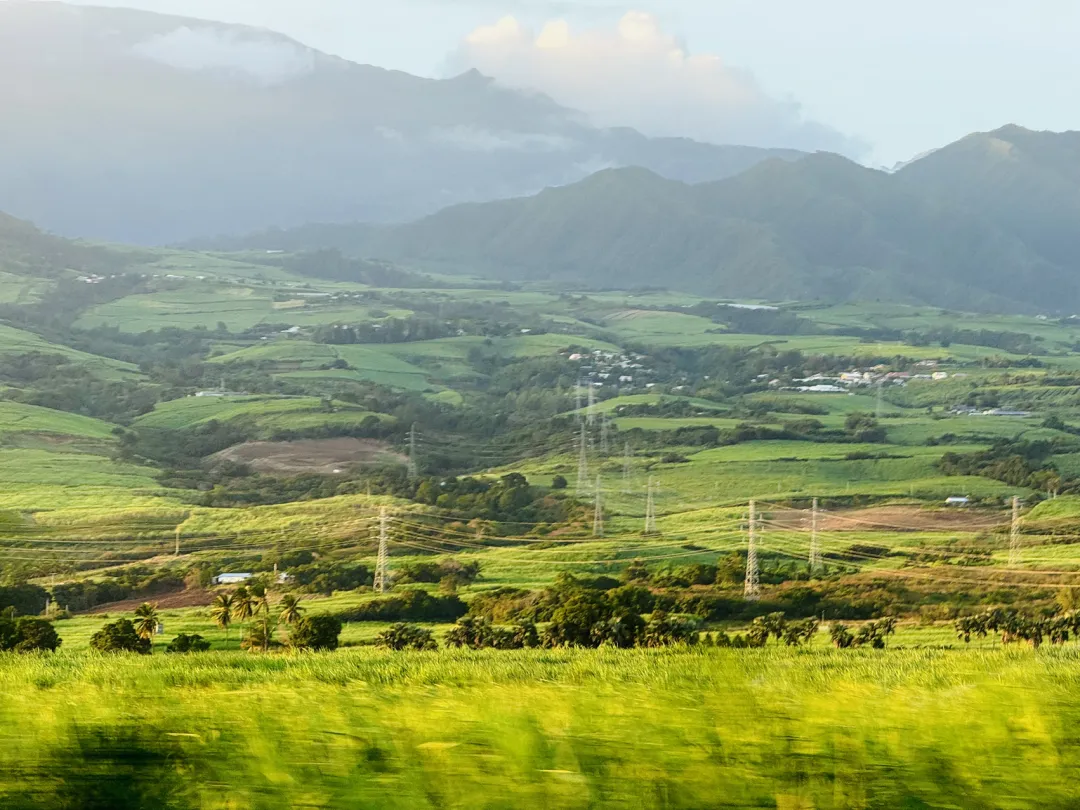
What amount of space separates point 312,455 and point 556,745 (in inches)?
3314

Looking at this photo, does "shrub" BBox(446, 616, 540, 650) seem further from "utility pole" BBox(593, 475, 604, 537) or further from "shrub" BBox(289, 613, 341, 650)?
"utility pole" BBox(593, 475, 604, 537)

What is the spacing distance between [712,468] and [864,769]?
76.7 meters

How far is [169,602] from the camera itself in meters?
49.0

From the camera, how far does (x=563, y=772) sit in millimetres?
6227

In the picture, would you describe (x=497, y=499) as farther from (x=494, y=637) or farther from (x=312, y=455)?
(x=494, y=637)

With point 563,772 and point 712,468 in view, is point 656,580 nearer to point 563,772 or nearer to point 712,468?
point 712,468

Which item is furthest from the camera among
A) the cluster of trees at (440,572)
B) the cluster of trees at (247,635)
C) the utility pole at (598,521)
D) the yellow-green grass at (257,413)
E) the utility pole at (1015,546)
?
the yellow-green grass at (257,413)

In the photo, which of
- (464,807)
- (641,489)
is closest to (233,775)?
(464,807)

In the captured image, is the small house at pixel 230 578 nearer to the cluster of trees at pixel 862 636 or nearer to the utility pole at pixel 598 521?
the utility pole at pixel 598 521

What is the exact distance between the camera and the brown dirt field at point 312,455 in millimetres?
85562

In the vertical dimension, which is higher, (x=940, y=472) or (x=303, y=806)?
(x=303, y=806)

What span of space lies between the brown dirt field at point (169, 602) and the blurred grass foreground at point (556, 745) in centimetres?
4216

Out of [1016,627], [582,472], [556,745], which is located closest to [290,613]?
[1016,627]

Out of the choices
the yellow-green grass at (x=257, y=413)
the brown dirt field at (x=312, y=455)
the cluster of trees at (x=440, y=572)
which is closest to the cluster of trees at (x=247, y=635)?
the cluster of trees at (x=440, y=572)
